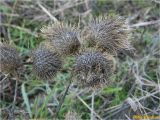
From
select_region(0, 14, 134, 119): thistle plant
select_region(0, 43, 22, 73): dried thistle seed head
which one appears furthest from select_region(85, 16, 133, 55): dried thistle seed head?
select_region(0, 43, 22, 73): dried thistle seed head

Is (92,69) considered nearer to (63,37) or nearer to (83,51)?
(83,51)

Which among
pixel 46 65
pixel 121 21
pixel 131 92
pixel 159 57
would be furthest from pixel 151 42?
pixel 46 65

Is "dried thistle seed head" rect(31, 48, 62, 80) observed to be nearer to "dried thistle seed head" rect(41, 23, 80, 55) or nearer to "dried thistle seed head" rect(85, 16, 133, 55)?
"dried thistle seed head" rect(41, 23, 80, 55)

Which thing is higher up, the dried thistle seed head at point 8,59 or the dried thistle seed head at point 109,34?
the dried thistle seed head at point 109,34

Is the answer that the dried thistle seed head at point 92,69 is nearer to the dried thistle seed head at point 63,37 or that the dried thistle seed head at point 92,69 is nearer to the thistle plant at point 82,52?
the thistle plant at point 82,52

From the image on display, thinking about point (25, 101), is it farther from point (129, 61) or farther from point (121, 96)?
point (129, 61)

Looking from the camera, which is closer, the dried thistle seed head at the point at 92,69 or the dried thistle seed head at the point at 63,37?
the dried thistle seed head at the point at 92,69

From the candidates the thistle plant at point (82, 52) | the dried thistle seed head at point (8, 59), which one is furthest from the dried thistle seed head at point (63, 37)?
the dried thistle seed head at point (8, 59)
